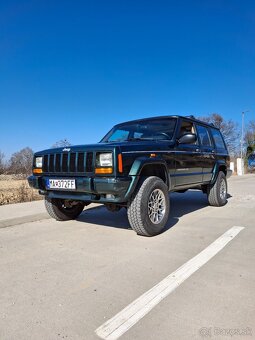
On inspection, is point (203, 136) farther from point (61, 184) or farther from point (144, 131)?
point (61, 184)

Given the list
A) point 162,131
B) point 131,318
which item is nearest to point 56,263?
point 131,318

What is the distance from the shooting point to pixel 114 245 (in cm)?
379

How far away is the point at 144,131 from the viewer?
538 centimetres

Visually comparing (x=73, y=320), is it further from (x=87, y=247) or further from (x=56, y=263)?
(x=87, y=247)

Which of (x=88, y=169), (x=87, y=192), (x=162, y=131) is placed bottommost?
(x=87, y=192)

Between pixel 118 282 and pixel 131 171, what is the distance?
5.22ft

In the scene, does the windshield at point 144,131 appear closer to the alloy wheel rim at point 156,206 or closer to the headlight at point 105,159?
the alloy wheel rim at point 156,206

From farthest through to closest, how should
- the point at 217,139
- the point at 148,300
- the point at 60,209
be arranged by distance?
the point at 217,139 < the point at 60,209 < the point at 148,300

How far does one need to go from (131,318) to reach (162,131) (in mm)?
3668

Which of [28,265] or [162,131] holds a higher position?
[162,131]

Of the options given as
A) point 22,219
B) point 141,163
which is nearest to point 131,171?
point 141,163

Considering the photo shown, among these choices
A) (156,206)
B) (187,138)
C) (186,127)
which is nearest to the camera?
(156,206)

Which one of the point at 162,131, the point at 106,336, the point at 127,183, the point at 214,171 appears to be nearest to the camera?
the point at 106,336

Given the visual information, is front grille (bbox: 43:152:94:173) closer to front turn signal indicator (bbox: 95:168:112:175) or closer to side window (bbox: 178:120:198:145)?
front turn signal indicator (bbox: 95:168:112:175)
